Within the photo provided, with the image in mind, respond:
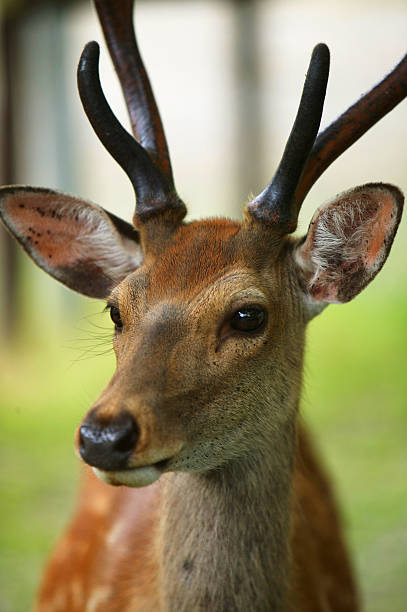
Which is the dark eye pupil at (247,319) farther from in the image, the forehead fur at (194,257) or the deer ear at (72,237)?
the deer ear at (72,237)

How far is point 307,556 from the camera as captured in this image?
3.22m

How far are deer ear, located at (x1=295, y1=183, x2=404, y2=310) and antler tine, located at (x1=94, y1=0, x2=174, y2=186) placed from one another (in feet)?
1.86

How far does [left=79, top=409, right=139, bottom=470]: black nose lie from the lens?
1991 mm

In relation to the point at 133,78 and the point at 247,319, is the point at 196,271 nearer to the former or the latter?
the point at 247,319

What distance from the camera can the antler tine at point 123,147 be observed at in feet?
8.45

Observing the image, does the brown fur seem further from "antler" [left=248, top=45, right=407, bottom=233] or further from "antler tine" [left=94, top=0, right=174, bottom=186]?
"antler tine" [left=94, top=0, right=174, bottom=186]

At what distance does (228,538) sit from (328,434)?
4.65 m

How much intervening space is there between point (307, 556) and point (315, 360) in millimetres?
5663

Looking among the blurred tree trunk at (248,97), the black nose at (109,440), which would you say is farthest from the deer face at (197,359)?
the blurred tree trunk at (248,97)

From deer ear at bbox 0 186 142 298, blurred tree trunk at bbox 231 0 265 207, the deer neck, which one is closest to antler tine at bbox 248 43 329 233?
deer ear at bbox 0 186 142 298

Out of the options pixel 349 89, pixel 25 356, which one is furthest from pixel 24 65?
pixel 349 89

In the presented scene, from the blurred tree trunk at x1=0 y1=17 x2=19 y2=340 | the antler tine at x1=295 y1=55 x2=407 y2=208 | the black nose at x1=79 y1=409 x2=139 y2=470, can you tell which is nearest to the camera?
the black nose at x1=79 y1=409 x2=139 y2=470

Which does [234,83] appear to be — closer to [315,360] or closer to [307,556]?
[315,360]

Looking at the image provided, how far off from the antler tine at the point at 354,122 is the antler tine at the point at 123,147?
453mm
